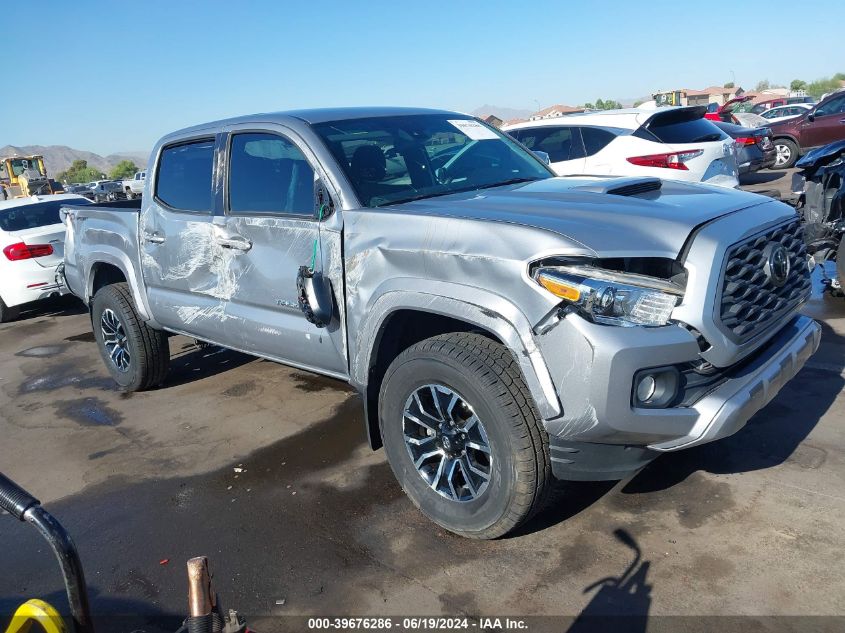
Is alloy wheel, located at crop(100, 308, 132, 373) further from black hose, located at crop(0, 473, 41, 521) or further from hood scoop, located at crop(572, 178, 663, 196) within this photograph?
black hose, located at crop(0, 473, 41, 521)

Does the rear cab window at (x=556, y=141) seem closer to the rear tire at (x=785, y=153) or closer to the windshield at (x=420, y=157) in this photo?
the windshield at (x=420, y=157)

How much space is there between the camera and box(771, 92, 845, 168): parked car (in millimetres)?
15273

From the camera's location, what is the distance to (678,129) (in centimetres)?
834

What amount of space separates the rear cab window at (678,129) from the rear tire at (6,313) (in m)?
8.13

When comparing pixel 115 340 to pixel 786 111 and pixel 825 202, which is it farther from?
pixel 786 111

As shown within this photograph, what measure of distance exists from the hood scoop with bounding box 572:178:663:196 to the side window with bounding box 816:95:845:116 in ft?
47.1

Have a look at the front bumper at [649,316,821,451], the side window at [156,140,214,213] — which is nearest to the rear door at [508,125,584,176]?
the side window at [156,140,214,213]

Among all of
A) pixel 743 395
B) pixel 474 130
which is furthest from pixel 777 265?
pixel 474 130

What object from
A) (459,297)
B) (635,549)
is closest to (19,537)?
(459,297)

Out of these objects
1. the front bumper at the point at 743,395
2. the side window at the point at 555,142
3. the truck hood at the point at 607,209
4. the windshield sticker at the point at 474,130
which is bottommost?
the front bumper at the point at 743,395

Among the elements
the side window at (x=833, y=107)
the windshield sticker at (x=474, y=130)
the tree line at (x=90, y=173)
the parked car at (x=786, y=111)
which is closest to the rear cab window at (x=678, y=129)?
the windshield sticker at (x=474, y=130)

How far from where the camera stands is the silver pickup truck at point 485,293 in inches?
105

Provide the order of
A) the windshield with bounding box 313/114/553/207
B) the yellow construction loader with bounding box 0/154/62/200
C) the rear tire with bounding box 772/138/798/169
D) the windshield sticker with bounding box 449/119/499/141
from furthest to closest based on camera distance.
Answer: the yellow construction loader with bounding box 0/154/62/200
the rear tire with bounding box 772/138/798/169
the windshield sticker with bounding box 449/119/499/141
the windshield with bounding box 313/114/553/207

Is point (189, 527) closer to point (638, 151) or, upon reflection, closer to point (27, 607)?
point (27, 607)
